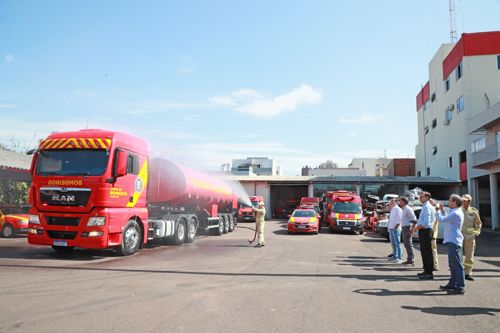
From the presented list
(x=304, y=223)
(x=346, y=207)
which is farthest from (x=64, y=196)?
(x=346, y=207)

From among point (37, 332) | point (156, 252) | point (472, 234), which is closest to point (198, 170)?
point (156, 252)

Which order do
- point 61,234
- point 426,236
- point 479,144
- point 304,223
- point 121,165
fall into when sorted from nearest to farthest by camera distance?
1. point 426,236
2. point 61,234
3. point 121,165
4. point 304,223
5. point 479,144

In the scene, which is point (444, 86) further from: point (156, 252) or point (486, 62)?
point (156, 252)

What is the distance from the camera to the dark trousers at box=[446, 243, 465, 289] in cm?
665

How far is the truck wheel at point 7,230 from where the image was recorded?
15742mm

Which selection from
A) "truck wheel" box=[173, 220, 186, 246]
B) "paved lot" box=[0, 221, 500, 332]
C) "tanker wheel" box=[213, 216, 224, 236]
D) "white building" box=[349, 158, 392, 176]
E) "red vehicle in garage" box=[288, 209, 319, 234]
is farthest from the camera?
"white building" box=[349, 158, 392, 176]

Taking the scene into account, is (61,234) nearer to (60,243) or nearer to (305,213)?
(60,243)

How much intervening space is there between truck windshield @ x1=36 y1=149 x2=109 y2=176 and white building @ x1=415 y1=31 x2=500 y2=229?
83.1ft

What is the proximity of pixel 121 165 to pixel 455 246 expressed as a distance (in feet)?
26.3

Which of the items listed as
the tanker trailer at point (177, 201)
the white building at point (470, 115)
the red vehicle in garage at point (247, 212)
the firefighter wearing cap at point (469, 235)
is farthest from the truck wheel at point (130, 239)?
the white building at point (470, 115)

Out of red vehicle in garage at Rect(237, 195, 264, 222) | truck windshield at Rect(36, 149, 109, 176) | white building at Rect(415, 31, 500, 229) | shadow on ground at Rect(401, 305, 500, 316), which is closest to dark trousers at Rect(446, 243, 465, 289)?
shadow on ground at Rect(401, 305, 500, 316)

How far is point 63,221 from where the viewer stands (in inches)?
387

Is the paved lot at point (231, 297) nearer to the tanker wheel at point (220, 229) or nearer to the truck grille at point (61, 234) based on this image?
the truck grille at point (61, 234)

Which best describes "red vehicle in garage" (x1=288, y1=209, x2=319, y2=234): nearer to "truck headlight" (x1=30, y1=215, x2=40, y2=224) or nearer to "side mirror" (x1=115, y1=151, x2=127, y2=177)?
"side mirror" (x1=115, y1=151, x2=127, y2=177)
